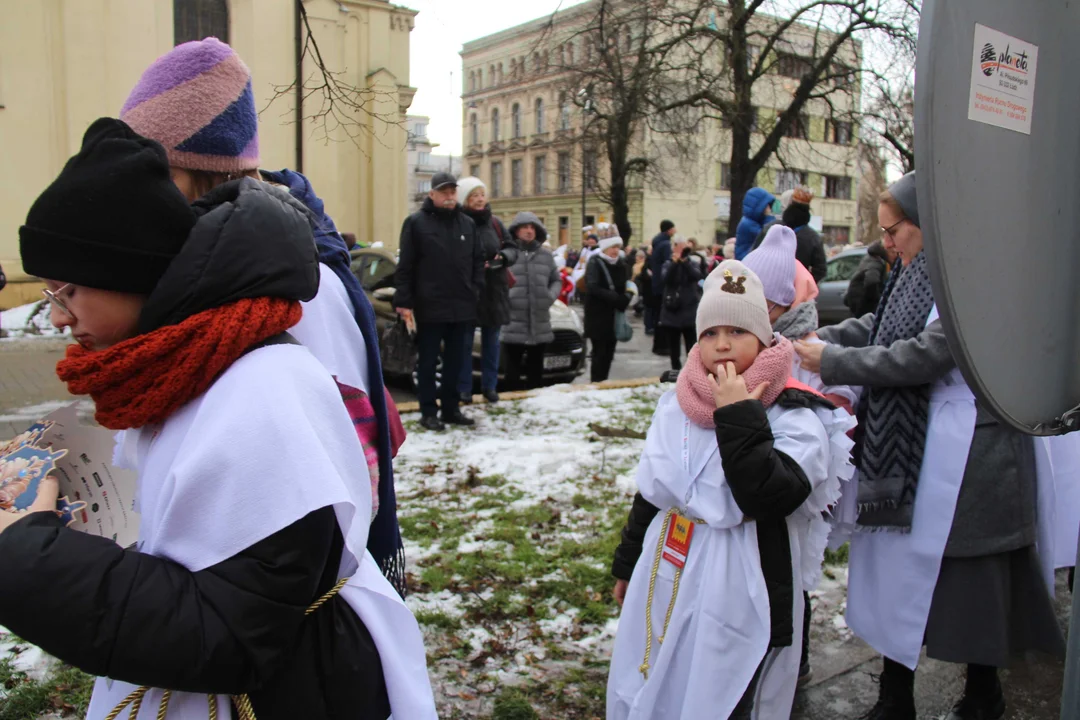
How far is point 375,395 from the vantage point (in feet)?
6.95

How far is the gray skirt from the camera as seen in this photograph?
2682mm

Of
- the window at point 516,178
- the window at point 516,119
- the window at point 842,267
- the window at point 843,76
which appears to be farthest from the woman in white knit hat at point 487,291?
the window at point 516,178

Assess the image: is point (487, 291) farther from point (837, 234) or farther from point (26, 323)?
point (837, 234)

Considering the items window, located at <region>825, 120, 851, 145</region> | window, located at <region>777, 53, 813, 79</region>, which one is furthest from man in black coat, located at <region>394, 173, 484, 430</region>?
window, located at <region>825, 120, 851, 145</region>

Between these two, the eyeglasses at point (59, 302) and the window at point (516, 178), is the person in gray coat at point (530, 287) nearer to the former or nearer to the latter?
the eyeglasses at point (59, 302)

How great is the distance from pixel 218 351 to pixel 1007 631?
8.48 ft

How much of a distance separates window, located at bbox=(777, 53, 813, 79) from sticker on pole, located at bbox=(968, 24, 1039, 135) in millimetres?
15140

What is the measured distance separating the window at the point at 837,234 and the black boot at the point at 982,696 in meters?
56.5

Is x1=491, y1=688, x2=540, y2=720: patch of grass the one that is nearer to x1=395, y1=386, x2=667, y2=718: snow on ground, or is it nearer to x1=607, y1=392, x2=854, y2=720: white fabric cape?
x1=395, y1=386, x2=667, y2=718: snow on ground

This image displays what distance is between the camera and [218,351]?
4.01ft

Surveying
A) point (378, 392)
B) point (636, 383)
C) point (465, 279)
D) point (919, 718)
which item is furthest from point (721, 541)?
point (636, 383)

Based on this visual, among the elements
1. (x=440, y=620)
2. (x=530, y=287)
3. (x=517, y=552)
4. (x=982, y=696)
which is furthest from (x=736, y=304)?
(x=530, y=287)

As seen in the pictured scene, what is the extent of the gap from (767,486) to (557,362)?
23.5 ft

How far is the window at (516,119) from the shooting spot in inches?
2360
